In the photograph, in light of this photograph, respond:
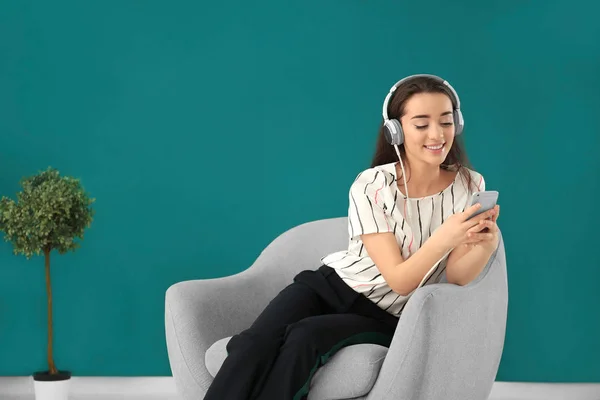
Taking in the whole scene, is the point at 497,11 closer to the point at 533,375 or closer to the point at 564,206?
the point at 564,206

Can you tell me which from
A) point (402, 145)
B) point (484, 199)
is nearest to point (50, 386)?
point (402, 145)

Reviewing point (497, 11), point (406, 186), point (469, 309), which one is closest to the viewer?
point (469, 309)

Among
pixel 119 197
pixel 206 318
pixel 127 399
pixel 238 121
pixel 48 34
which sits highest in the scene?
pixel 48 34

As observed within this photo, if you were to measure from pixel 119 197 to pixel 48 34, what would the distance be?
0.86 m

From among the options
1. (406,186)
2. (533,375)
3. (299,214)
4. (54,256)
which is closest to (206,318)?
(406,186)

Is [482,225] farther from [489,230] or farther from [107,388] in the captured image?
[107,388]

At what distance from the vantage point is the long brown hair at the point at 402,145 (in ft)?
8.46

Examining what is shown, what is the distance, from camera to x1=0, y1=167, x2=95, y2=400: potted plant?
3.47 m

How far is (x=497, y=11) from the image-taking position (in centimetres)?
374

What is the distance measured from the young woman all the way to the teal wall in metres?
1.12

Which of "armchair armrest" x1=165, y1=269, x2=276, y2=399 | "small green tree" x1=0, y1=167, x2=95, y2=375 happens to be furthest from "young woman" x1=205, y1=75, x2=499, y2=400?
"small green tree" x1=0, y1=167, x2=95, y2=375

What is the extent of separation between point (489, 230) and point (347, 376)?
61 cm

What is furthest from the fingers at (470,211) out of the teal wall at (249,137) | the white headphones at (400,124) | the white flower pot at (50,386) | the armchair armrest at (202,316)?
the white flower pot at (50,386)

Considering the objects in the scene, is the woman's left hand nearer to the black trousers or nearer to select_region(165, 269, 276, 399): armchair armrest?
the black trousers
